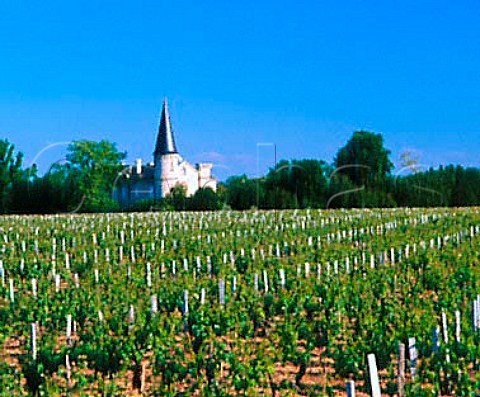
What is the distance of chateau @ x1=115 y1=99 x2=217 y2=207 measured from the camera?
6831cm

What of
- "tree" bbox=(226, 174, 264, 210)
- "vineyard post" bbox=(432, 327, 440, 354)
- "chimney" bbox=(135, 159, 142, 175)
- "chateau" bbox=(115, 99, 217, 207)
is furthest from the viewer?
"chimney" bbox=(135, 159, 142, 175)

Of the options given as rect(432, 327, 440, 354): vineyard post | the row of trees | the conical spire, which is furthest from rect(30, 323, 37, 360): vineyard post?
the conical spire

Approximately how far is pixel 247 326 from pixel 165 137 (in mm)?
60589

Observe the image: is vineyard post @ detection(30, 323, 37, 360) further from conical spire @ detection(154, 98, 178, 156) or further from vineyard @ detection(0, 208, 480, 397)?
conical spire @ detection(154, 98, 178, 156)

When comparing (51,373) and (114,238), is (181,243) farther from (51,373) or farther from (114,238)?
(51,373)

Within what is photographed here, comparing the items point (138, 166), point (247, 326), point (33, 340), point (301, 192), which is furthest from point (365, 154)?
point (33, 340)

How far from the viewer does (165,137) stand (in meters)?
69.4

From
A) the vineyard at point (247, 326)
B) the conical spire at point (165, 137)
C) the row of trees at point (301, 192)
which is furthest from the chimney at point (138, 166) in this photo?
the vineyard at point (247, 326)

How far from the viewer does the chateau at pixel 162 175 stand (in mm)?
68312

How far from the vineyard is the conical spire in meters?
50.2

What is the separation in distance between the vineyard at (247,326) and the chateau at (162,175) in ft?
158

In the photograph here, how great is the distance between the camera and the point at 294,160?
53906mm

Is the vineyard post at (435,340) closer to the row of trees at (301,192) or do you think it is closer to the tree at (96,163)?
the row of trees at (301,192)

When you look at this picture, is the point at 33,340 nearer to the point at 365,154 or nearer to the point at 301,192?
the point at 301,192
